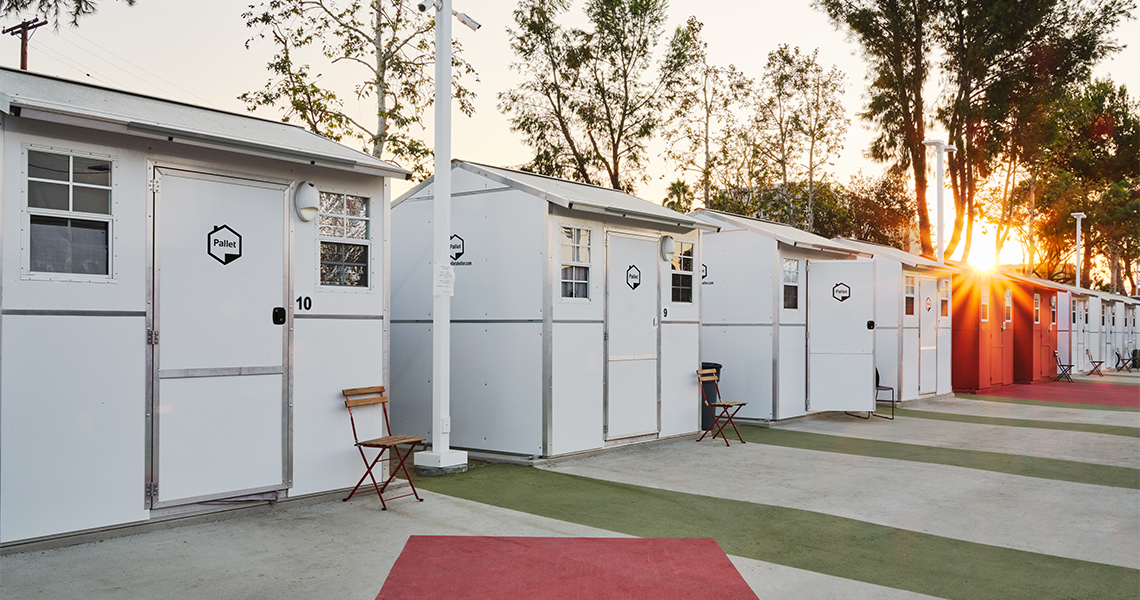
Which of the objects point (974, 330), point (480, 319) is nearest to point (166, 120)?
point (480, 319)

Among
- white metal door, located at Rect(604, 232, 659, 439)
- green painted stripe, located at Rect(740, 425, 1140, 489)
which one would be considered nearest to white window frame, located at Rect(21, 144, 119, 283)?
white metal door, located at Rect(604, 232, 659, 439)

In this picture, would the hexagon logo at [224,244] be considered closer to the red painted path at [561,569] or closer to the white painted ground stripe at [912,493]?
the red painted path at [561,569]

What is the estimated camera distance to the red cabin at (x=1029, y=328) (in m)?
20.0

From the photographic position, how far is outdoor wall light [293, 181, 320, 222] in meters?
6.34

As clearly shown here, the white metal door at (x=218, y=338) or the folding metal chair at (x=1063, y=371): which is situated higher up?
the white metal door at (x=218, y=338)

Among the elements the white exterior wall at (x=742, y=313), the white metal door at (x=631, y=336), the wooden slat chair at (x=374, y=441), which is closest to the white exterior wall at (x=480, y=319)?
the white metal door at (x=631, y=336)

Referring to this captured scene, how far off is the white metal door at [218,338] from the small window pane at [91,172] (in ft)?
1.08

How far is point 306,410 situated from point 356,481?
0.79 metres

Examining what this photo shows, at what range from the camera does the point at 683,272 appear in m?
10.5

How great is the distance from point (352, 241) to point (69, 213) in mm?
2075

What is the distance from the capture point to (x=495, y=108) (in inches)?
1017

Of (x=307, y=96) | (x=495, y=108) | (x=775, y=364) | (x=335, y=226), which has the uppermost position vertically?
(x=495, y=108)

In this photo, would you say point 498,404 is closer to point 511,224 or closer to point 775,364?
point 511,224

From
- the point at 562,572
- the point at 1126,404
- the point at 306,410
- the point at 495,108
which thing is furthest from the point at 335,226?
the point at 495,108
